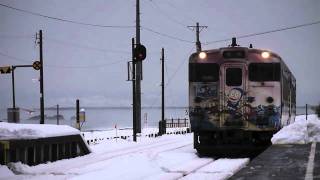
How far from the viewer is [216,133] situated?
680 inches

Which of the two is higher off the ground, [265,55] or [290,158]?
[265,55]

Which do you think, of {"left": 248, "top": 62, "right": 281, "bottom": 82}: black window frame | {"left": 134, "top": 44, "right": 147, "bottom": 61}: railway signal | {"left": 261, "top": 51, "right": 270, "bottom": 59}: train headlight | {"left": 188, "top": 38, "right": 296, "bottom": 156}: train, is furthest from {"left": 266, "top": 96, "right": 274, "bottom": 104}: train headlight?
{"left": 134, "top": 44, "right": 147, "bottom": 61}: railway signal

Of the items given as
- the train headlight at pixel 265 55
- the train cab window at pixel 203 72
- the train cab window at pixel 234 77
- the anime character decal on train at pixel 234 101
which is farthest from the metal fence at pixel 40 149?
the train headlight at pixel 265 55

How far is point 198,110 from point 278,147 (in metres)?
2.84

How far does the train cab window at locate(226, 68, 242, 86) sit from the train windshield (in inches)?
13.6

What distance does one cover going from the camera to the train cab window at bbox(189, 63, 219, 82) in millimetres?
17375

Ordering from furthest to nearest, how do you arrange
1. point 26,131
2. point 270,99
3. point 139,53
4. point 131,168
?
point 139,53 < point 270,99 < point 26,131 < point 131,168

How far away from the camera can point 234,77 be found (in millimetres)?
17234

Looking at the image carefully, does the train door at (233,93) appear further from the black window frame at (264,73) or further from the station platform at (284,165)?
the station platform at (284,165)

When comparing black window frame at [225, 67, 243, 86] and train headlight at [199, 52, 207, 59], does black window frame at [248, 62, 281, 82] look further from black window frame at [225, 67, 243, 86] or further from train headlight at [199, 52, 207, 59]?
train headlight at [199, 52, 207, 59]

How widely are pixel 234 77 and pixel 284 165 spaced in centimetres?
527

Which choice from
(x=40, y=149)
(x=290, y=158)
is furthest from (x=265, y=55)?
(x=40, y=149)

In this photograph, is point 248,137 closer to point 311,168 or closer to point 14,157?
point 311,168

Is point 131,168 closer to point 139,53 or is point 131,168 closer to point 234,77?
point 234,77
